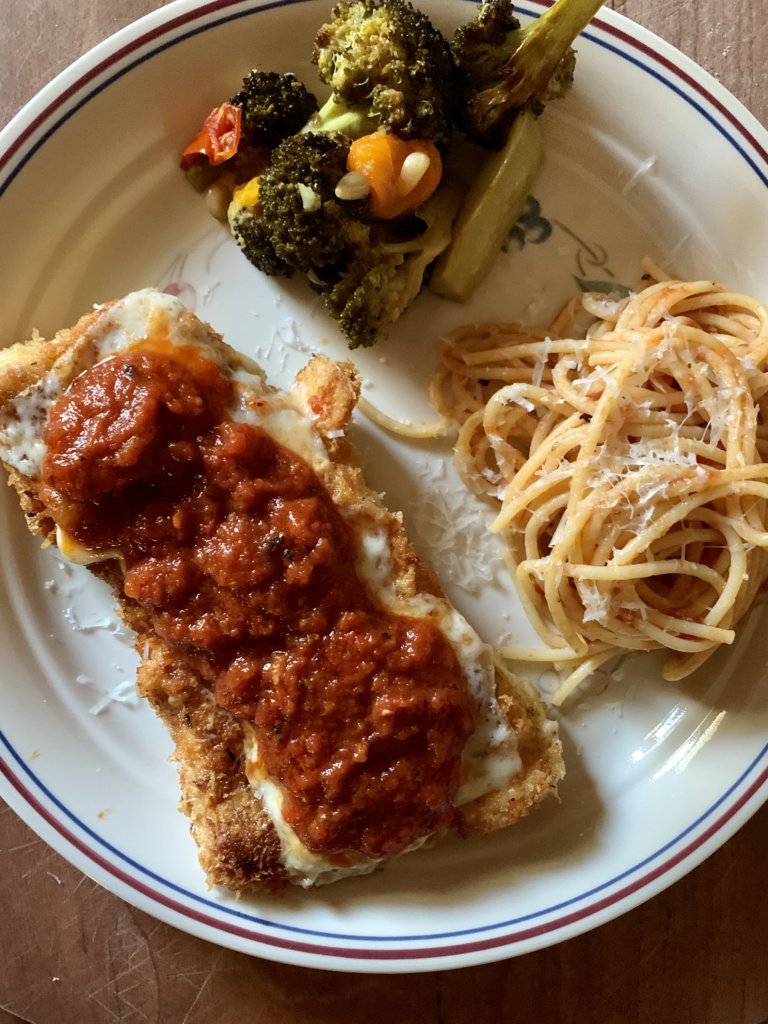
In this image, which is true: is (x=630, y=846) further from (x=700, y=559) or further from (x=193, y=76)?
(x=193, y=76)

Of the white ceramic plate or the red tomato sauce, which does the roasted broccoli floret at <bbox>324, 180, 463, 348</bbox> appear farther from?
the red tomato sauce

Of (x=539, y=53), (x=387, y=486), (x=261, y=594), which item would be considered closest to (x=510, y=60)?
(x=539, y=53)

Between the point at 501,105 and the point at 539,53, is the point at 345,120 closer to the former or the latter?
the point at 501,105

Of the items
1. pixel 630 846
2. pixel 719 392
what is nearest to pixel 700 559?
pixel 719 392

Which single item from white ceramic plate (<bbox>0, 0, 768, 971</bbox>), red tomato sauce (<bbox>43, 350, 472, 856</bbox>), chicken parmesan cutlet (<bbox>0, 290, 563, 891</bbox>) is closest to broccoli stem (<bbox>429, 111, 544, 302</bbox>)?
white ceramic plate (<bbox>0, 0, 768, 971</bbox>)

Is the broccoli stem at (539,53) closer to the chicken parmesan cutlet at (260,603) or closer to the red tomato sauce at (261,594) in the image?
the chicken parmesan cutlet at (260,603)

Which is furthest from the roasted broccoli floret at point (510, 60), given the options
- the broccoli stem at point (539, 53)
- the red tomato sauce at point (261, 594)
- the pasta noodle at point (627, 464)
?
the red tomato sauce at point (261, 594)
